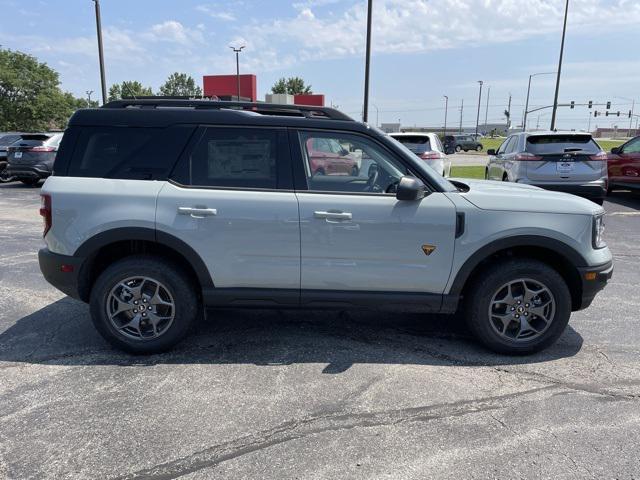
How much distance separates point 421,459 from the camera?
8.84 ft

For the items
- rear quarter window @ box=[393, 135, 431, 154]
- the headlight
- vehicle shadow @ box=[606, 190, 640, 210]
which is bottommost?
vehicle shadow @ box=[606, 190, 640, 210]

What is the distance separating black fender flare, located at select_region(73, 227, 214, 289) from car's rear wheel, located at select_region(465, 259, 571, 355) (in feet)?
7.16

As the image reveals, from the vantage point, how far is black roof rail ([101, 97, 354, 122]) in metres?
4.01

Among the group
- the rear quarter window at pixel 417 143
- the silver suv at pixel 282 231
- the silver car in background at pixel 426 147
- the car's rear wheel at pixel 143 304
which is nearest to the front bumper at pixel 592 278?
the silver suv at pixel 282 231

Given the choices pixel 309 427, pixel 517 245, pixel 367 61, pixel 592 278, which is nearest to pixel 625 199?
pixel 367 61

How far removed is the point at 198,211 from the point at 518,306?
260 centimetres

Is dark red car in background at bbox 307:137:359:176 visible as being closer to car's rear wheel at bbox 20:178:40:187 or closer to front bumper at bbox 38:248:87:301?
front bumper at bbox 38:248:87:301

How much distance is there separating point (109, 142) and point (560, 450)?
3.72 meters

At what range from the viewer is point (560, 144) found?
10.0 metres

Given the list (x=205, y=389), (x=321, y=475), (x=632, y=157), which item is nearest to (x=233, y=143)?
(x=205, y=389)

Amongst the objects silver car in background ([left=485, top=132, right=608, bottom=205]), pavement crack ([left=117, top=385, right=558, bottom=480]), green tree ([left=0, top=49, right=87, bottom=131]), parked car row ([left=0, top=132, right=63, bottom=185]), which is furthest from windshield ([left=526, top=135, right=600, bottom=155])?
green tree ([left=0, top=49, right=87, bottom=131])

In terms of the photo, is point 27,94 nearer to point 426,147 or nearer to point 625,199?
point 426,147

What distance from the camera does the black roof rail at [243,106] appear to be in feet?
13.1

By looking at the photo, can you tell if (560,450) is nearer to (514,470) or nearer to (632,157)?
(514,470)
